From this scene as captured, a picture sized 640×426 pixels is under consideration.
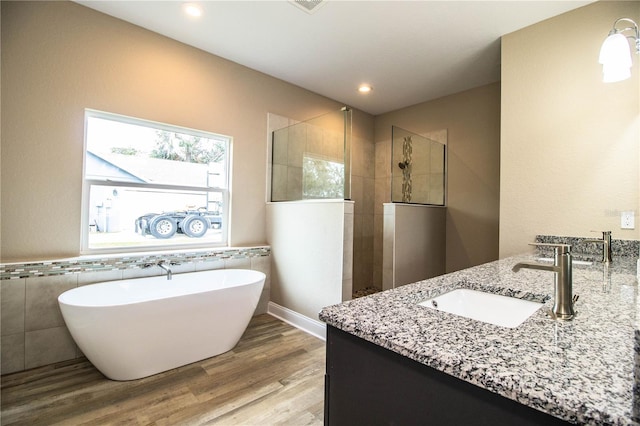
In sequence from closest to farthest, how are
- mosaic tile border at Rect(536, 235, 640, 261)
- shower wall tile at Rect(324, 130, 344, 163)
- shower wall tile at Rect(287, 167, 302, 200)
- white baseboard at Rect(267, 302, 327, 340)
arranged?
1. mosaic tile border at Rect(536, 235, 640, 261)
2. white baseboard at Rect(267, 302, 327, 340)
3. shower wall tile at Rect(324, 130, 344, 163)
4. shower wall tile at Rect(287, 167, 302, 200)

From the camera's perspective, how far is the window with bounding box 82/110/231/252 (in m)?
2.50

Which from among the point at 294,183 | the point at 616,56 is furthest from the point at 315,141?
the point at 616,56

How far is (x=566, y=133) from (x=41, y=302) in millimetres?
4114

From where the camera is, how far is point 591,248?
2.15 m

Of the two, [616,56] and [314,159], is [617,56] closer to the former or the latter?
[616,56]

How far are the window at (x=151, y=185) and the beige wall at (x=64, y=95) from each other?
0.11 m

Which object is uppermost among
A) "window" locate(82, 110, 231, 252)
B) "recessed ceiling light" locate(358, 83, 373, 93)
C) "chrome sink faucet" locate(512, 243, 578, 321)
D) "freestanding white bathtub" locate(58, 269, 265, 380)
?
"recessed ceiling light" locate(358, 83, 373, 93)

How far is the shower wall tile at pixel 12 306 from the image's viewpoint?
2014 millimetres

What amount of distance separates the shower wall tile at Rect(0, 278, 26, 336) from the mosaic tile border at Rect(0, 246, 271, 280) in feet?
0.18

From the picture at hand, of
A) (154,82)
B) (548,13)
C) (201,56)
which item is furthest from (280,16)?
(548,13)

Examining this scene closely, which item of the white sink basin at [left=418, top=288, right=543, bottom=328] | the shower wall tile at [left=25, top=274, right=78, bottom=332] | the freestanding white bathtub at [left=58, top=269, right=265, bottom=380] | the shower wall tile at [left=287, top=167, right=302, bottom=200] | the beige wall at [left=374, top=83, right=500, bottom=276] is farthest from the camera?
the beige wall at [left=374, top=83, right=500, bottom=276]

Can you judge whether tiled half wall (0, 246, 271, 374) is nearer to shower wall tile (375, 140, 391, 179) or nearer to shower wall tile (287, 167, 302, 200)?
shower wall tile (287, 167, 302, 200)

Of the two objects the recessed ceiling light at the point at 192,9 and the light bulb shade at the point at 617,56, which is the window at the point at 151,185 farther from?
the light bulb shade at the point at 617,56

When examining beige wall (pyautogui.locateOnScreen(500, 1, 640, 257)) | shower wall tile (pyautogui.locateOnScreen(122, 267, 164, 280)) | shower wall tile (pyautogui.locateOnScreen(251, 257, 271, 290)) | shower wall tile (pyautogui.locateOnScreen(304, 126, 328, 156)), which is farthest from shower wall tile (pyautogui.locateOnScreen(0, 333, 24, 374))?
beige wall (pyautogui.locateOnScreen(500, 1, 640, 257))
